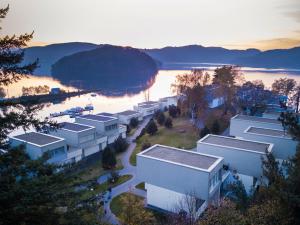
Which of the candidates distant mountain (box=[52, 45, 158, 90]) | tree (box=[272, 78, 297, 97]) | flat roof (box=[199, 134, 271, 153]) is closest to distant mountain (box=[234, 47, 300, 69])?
distant mountain (box=[52, 45, 158, 90])

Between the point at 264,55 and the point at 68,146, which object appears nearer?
the point at 68,146

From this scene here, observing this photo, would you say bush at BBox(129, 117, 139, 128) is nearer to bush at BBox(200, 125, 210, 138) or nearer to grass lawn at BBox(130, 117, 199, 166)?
grass lawn at BBox(130, 117, 199, 166)

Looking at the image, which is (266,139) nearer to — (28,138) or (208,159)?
(208,159)

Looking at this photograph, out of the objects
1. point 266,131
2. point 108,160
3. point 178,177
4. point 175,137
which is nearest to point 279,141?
point 266,131

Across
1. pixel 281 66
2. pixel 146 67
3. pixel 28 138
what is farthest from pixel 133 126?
pixel 281 66

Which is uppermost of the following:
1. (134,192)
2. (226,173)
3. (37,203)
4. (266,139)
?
(37,203)

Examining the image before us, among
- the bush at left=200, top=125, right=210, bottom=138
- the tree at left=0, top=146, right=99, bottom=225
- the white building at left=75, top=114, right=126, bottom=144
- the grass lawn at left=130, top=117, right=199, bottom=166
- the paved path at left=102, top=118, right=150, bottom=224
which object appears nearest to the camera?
the tree at left=0, top=146, right=99, bottom=225

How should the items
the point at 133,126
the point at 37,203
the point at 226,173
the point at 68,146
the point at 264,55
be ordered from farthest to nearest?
1. the point at 264,55
2. the point at 133,126
3. the point at 68,146
4. the point at 226,173
5. the point at 37,203
